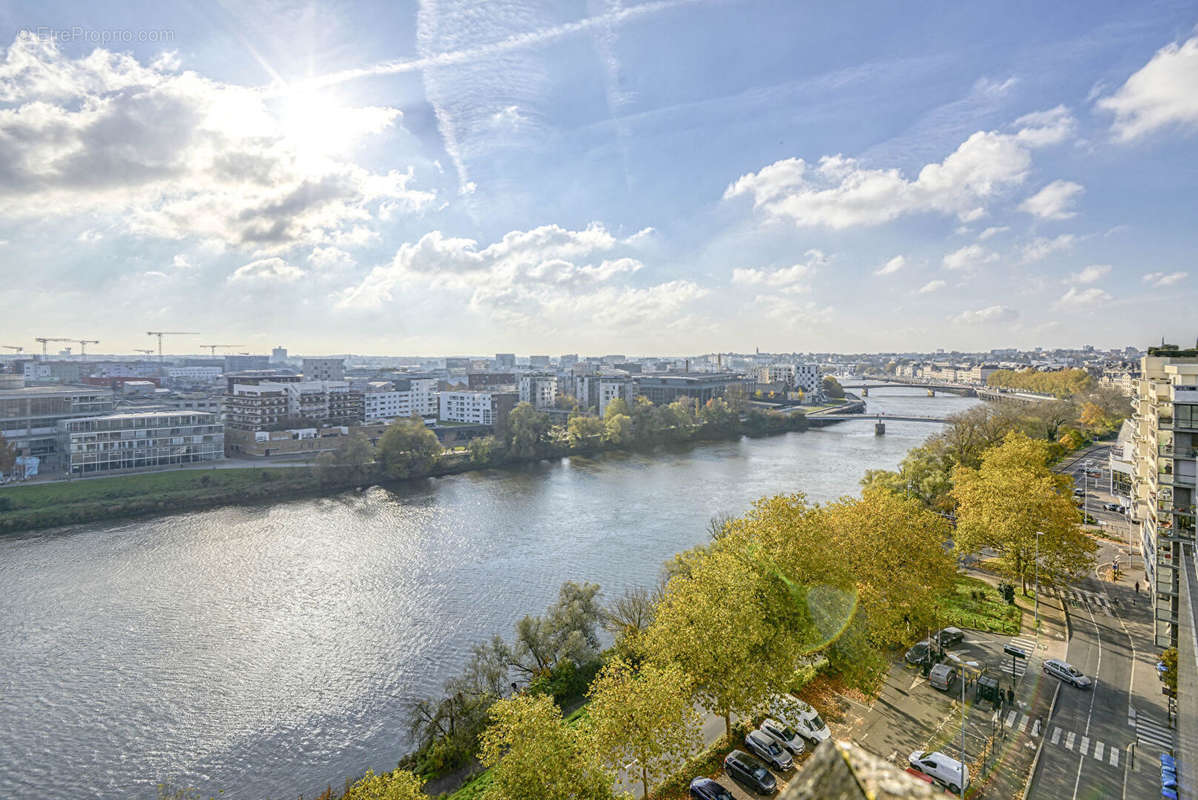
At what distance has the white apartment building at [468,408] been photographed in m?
46.9

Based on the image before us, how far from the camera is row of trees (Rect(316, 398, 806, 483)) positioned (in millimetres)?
30625

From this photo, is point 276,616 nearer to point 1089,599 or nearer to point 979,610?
point 979,610

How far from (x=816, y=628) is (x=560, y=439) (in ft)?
101

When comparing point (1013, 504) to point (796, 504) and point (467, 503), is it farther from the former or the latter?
point (467, 503)

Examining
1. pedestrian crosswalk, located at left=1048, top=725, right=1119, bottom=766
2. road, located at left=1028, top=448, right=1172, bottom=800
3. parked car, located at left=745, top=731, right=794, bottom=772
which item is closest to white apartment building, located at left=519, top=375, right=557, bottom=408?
road, located at left=1028, top=448, right=1172, bottom=800

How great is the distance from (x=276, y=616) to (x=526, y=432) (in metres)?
21.3

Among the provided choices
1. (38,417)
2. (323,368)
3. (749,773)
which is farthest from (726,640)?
(323,368)

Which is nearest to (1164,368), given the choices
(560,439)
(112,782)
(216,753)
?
(216,753)

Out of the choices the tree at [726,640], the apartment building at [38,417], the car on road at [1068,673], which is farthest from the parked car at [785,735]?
the apartment building at [38,417]

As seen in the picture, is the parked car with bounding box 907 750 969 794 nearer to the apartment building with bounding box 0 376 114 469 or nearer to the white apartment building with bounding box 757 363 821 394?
the apartment building with bounding box 0 376 114 469

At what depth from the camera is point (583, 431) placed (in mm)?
40031

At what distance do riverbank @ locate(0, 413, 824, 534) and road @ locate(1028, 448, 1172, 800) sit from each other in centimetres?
2770

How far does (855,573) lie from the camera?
10.6 meters

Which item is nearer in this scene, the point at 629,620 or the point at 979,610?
the point at 629,620
